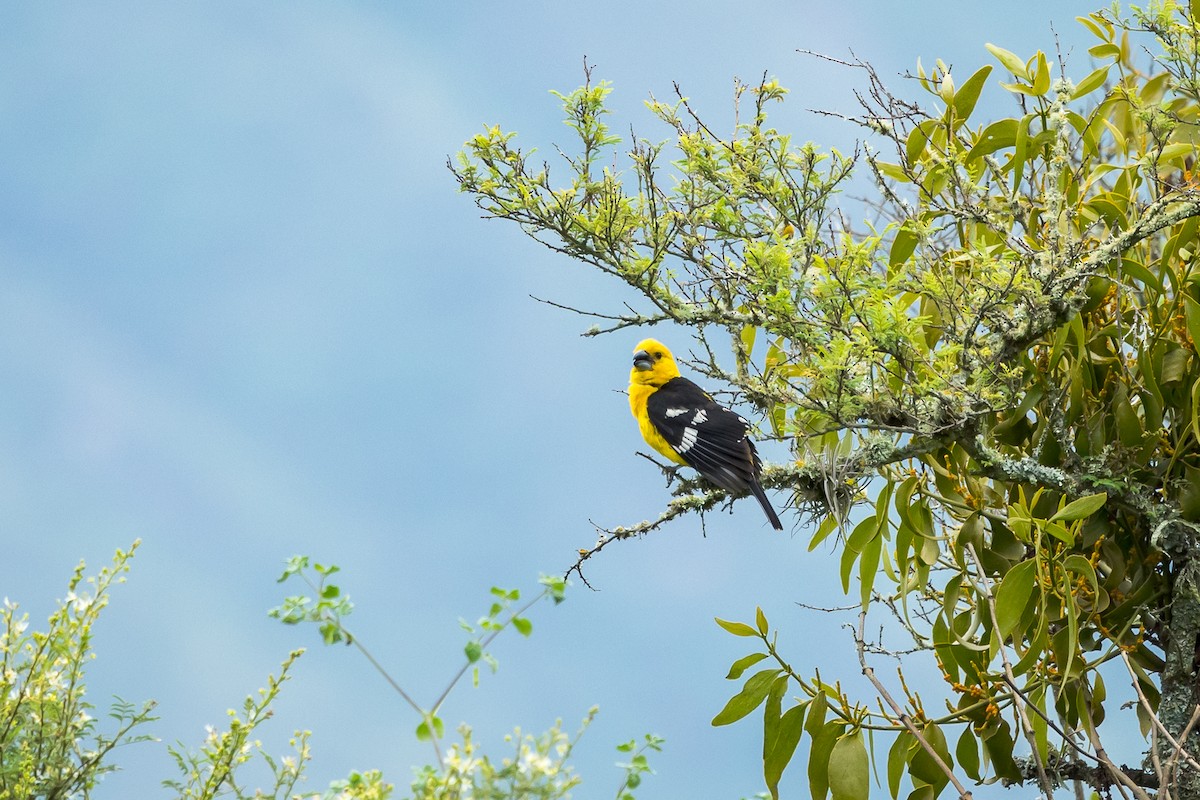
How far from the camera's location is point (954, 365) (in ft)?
6.64

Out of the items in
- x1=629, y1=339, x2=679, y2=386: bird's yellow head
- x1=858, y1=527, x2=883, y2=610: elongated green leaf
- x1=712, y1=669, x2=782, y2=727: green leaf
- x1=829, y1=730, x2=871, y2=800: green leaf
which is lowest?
x1=829, y1=730, x2=871, y2=800: green leaf

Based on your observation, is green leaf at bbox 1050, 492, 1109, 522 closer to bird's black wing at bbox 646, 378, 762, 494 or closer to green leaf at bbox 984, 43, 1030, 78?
bird's black wing at bbox 646, 378, 762, 494

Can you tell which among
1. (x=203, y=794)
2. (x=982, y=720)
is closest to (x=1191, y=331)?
(x=982, y=720)

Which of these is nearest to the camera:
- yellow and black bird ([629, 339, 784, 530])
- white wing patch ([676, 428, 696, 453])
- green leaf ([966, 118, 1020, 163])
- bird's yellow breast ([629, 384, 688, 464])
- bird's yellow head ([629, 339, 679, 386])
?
green leaf ([966, 118, 1020, 163])

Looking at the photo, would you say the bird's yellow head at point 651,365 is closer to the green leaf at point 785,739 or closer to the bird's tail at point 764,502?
the bird's tail at point 764,502

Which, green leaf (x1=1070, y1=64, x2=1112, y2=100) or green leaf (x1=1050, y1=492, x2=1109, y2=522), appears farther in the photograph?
green leaf (x1=1070, y1=64, x2=1112, y2=100)

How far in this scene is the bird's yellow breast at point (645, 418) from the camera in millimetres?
3160

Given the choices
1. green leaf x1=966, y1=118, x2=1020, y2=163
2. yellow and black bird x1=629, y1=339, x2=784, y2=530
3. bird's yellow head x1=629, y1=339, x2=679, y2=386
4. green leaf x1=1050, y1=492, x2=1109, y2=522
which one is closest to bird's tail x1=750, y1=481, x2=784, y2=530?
yellow and black bird x1=629, y1=339, x2=784, y2=530

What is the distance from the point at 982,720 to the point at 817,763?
0.35 m

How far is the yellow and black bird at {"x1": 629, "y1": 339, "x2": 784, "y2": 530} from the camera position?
2.56m

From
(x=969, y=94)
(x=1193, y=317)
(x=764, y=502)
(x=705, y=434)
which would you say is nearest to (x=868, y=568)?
(x=764, y=502)

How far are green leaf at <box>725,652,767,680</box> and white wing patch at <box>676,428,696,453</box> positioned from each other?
0.64 metres

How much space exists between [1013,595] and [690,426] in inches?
40.4

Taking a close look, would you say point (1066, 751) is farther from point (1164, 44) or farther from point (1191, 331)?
point (1164, 44)
